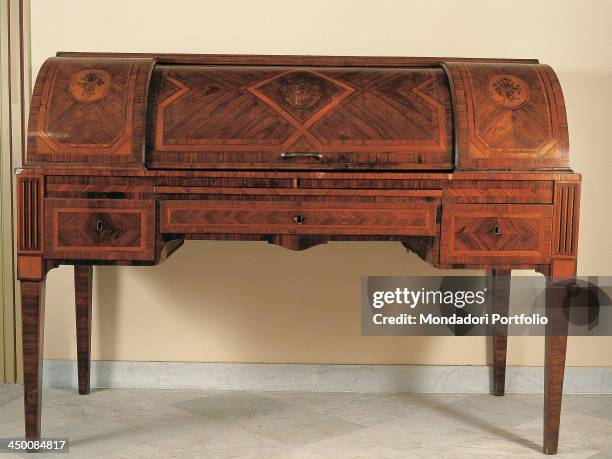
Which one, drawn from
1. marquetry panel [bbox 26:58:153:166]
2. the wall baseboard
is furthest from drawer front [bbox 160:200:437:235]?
the wall baseboard

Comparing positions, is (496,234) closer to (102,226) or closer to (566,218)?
(566,218)

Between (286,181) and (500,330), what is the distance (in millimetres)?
1308

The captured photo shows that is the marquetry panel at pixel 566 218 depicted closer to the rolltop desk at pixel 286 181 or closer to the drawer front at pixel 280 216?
the rolltop desk at pixel 286 181

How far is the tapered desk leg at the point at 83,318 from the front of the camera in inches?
133

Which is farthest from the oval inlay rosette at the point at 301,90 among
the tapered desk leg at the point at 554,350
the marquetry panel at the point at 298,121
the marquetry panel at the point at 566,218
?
the tapered desk leg at the point at 554,350

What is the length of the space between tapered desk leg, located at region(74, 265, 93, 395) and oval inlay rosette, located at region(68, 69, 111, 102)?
0.86 metres

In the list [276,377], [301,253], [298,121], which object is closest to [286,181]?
[298,121]

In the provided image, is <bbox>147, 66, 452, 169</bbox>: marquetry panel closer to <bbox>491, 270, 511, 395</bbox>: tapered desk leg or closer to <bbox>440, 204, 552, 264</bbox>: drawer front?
<bbox>440, 204, 552, 264</bbox>: drawer front

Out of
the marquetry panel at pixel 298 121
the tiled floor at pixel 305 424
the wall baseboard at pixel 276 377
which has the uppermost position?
the marquetry panel at pixel 298 121

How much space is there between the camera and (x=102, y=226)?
2682mm

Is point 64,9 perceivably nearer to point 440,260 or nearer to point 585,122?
point 440,260

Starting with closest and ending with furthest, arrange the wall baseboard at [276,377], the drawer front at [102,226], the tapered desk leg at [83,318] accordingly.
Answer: the drawer front at [102,226], the tapered desk leg at [83,318], the wall baseboard at [276,377]

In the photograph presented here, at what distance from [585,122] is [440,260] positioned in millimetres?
1192

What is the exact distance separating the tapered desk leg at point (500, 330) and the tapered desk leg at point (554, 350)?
2.13 ft
